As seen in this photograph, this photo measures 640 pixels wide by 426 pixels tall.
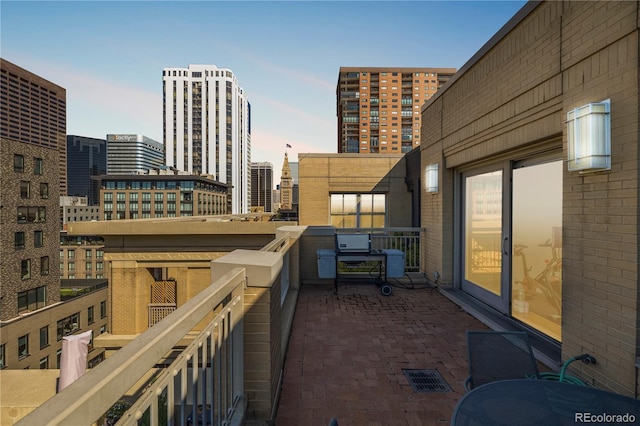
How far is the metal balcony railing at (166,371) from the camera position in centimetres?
82

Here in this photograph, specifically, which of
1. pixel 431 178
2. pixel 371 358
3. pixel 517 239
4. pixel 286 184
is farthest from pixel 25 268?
pixel 286 184

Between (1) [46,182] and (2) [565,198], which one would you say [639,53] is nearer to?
(2) [565,198]

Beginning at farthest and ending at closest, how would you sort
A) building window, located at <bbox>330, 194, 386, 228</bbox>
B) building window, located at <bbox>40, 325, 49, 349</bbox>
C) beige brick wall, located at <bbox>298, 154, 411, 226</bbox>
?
building window, located at <bbox>40, 325, 49, 349</bbox> → beige brick wall, located at <bbox>298, 154, 411, 226</bbox> → building window, located at <bbox>330, 194, 386, 228</bbox>

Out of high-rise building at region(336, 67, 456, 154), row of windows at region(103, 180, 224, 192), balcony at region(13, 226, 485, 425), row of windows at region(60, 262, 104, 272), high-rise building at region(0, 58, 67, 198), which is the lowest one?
row of windows at region(60, 262, 104, 272)

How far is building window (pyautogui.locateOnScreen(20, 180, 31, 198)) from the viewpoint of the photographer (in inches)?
1328

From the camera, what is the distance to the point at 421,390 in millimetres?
3303

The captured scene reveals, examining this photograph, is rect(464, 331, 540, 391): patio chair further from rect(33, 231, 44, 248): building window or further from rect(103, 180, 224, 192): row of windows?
rect(103, 180, 224, 192): row of windows

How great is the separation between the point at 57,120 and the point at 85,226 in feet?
671

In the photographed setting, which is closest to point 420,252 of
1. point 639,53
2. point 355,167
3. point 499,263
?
point 499,263

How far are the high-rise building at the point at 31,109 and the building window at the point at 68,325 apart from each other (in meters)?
138

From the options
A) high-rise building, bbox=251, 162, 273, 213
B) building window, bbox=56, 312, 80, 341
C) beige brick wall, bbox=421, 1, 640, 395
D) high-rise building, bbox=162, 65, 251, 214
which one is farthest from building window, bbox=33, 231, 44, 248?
high-rise building, bbox=251, 162, 273, 213

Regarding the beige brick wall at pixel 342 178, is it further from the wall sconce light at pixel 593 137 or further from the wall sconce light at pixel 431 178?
the wall sconce light at pixel 593 137

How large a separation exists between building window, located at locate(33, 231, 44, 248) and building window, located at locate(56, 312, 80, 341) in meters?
8.84

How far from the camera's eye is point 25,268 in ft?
107
